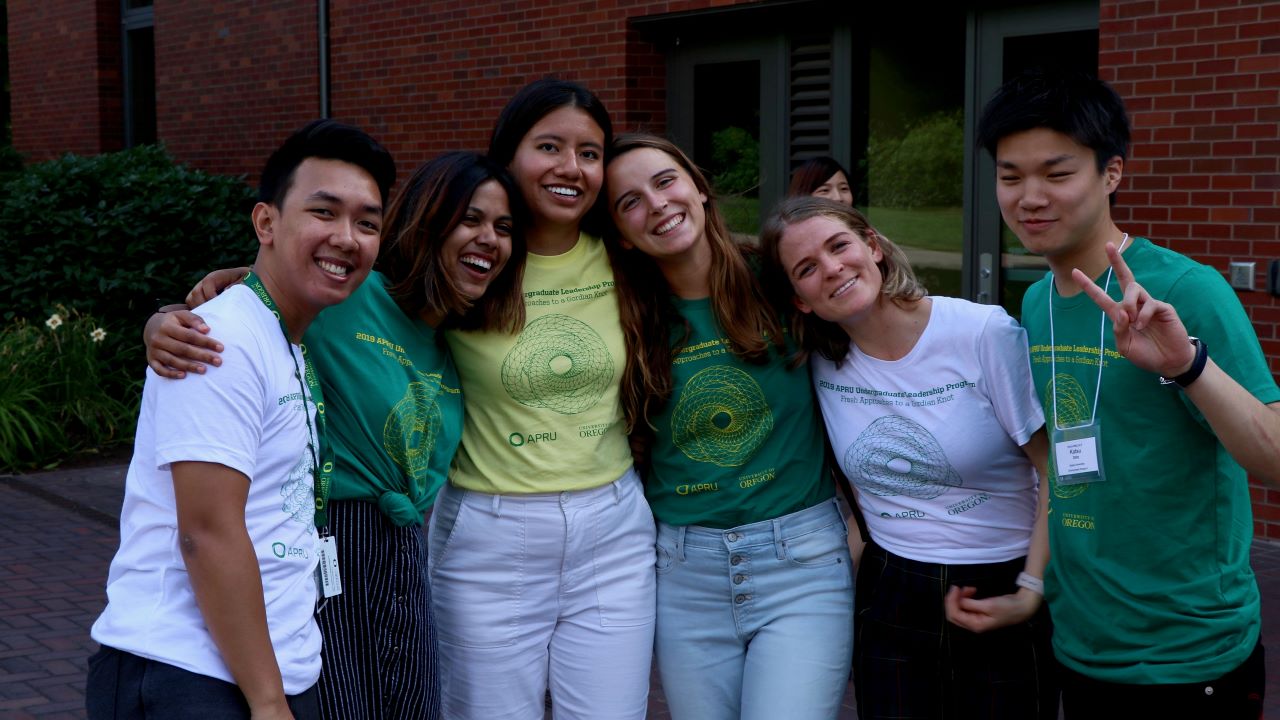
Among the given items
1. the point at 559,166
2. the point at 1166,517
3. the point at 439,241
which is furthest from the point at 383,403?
the point at 1166,517

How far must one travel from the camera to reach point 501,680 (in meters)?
3.02

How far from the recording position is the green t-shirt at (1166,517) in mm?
2348

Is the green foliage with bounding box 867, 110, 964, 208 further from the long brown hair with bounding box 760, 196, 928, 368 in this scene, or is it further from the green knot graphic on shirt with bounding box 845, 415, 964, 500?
the green knot graphic on shirt with bounding box 845, 415, 964, 500

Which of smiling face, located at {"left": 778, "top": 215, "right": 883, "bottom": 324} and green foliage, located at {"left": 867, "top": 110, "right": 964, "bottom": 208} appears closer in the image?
smiling face, located at {"left": 778, "top": 215, "right": 883, "bottom": 324}

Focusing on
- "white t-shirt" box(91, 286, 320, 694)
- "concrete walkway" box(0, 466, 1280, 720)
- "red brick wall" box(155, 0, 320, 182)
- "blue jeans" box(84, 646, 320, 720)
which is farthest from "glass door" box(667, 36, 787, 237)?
"blue jeans" box(84, 646, 320, 720)

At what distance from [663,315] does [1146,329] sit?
1.23 metres

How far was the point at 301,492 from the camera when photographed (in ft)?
7.78

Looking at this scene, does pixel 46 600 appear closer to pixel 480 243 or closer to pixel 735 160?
pixel 480 243

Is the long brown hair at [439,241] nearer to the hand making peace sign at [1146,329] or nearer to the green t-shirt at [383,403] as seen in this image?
the green t-shirt at [383,403]

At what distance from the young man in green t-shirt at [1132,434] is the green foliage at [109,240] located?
30.0 ft

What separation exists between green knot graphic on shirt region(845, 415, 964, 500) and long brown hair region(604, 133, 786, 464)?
1.12 ft

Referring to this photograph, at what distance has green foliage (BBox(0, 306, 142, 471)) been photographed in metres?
9.01

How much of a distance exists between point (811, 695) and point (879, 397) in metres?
0.69

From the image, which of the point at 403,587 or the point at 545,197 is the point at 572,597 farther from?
the point at 545,197
